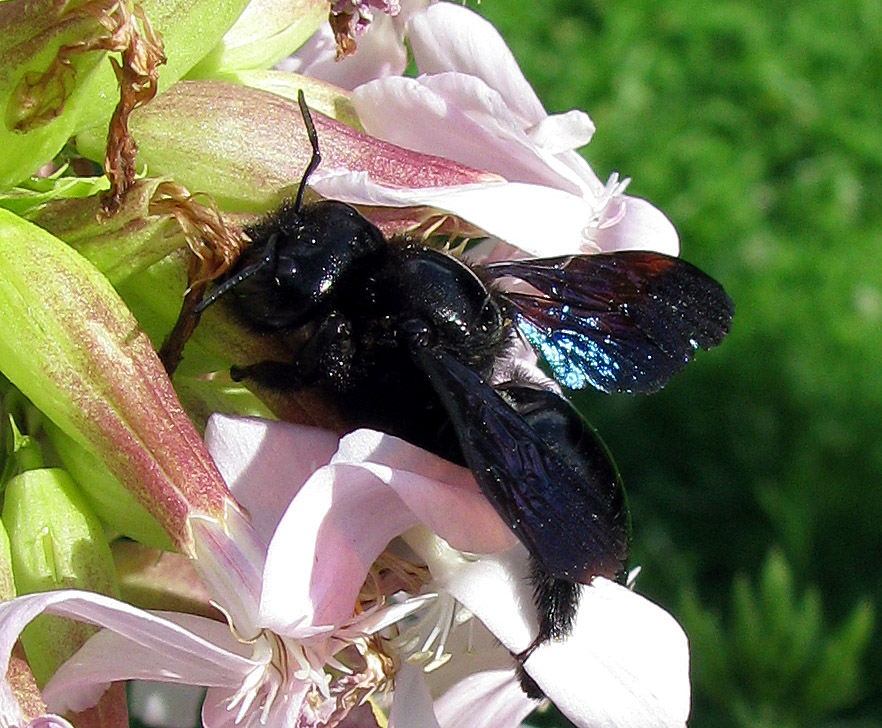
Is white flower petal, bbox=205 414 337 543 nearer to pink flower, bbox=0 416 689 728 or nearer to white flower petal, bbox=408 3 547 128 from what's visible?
pink flower, bbox=0 416 689 728

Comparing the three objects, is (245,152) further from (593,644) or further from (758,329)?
(758,329)

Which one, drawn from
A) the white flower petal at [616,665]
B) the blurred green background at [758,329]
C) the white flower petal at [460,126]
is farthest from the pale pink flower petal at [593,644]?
the blurred green background at [758,329]

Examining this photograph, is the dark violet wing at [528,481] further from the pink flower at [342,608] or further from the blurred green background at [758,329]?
the blurred green background at [758,329]

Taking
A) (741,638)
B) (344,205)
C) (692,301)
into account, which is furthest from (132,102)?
(741,638)

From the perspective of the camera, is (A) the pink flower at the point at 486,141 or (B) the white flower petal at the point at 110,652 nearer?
(B) the white flower petal at the point at 110,652

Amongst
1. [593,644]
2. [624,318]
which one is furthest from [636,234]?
[593,644]

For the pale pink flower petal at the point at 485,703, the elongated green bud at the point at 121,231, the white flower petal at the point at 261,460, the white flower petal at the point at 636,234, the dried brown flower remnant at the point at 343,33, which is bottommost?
the pale pink flower petal at the point at 485,703

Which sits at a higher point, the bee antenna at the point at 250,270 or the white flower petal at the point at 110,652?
the bee antenna at the point at 250,270

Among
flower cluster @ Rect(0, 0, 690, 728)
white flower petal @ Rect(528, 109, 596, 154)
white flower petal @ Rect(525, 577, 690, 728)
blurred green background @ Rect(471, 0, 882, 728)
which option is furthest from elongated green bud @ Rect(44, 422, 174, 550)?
blurred green background @ Rect(471, 0, 882, 728)
